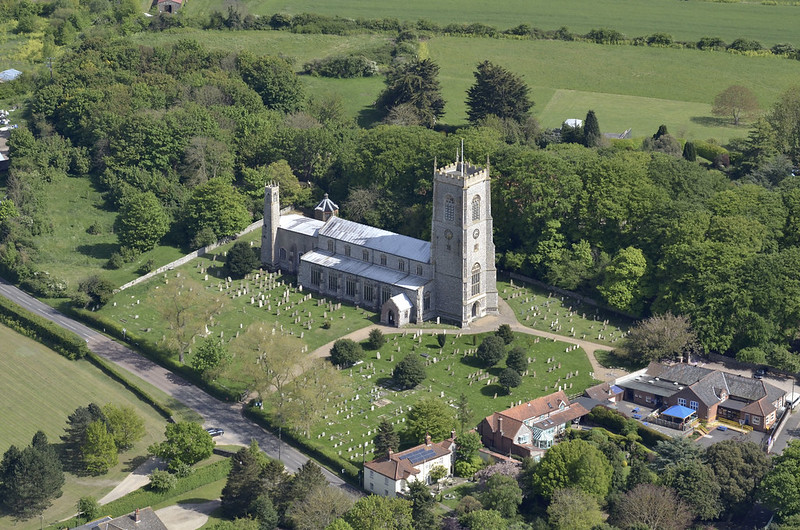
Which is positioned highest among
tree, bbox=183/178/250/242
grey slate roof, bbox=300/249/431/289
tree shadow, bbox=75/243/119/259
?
tree, bbox=183/178/250/242

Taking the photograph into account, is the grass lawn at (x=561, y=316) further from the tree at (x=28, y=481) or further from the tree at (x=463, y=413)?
the tree at (x=28, y=481)

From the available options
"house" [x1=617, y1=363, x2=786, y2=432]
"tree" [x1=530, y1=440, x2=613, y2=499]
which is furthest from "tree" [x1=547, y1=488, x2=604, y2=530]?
"house" [x1=617, y1=363, x2=786, y2=432]

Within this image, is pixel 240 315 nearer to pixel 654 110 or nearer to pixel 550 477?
pixel 550 477

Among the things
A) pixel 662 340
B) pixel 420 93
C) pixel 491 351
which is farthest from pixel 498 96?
pixel 662 340

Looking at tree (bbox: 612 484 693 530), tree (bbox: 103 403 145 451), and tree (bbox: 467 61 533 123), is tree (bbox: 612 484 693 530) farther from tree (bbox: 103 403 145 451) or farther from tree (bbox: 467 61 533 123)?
tree (bbox: 467 61 533 123)

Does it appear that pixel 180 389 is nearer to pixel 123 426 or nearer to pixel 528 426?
pixel 123 426

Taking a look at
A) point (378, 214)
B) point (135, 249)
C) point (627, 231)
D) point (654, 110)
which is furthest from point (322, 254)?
point (654, 110)
